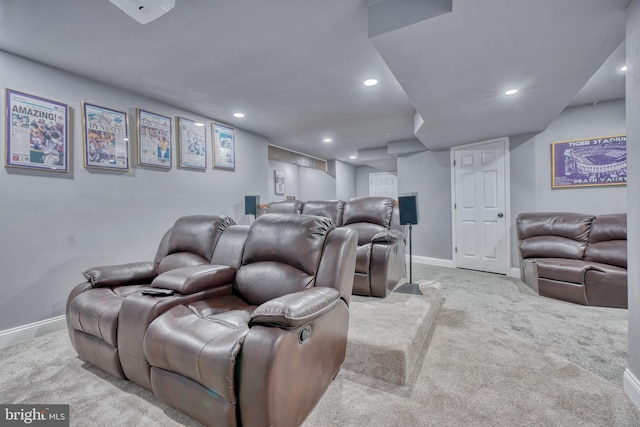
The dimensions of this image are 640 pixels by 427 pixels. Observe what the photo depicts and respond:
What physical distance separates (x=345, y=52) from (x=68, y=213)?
2.97 metres

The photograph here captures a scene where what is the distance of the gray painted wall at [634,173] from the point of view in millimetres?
1484

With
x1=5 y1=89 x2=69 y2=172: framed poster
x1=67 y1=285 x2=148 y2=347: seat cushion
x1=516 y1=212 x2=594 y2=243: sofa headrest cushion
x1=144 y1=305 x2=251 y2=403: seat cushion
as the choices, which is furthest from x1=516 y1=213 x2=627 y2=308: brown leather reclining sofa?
x1=5 y1=89 x2=69 y2=172: framed poster

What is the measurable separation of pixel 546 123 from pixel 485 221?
1.63 metres

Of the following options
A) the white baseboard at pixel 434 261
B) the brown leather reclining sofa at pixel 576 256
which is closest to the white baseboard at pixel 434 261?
the white baseboard at pixel 434 261

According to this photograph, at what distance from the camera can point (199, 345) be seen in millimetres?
1245

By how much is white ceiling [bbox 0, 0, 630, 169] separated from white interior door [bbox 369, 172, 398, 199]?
479cm

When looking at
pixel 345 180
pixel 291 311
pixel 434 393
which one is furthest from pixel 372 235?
pixel 345 180

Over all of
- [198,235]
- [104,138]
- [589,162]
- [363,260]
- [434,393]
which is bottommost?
[434,393]

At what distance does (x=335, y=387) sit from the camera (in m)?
1.67

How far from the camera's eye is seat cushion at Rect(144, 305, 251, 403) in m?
1.16

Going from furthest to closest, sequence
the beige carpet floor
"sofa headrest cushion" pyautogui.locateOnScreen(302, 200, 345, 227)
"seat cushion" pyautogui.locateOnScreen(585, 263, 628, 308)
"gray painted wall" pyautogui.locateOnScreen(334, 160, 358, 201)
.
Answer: "gray painted wall" pyautogui.locateOnScreen(334, 160, 358, 201) < "sofa headrest cushion" pyautogui.locateOnScreen(302, 200, 345, 227) < "seat cushion" pyautogui.locateOnScreen(585, 263, 628, 308) < the beige carpet floor

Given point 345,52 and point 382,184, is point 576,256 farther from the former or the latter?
point 382,184

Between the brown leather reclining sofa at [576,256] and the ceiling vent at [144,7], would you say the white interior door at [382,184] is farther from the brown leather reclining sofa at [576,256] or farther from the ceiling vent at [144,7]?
the ceiling vent at [144,7]

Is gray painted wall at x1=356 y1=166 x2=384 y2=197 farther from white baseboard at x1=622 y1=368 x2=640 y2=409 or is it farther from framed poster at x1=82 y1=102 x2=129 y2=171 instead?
white baseboard at x1=622 y1=368 x2=640 y2=409
